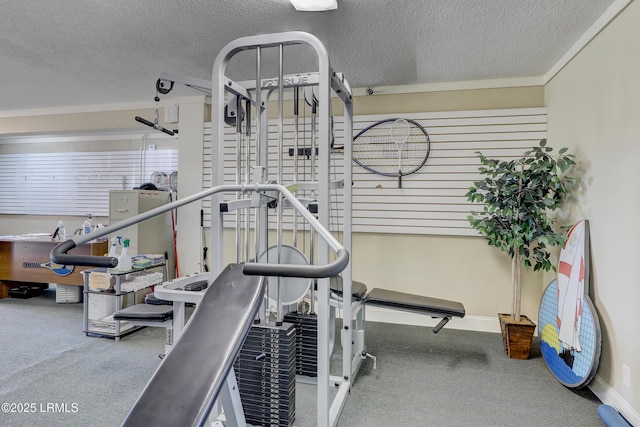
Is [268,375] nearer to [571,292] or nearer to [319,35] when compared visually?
[571,292]

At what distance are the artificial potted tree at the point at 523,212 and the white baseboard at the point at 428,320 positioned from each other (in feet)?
1.77

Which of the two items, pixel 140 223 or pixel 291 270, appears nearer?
pixel 291 270

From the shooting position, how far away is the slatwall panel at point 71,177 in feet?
17.3

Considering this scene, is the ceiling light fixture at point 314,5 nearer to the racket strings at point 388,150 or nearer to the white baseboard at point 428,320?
the racket strings at point 388,150

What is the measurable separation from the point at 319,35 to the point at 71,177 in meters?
4.88

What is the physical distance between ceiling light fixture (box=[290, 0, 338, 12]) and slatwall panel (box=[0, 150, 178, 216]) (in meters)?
3.58

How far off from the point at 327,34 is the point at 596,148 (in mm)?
2099

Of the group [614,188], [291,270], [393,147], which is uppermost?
[393,147]

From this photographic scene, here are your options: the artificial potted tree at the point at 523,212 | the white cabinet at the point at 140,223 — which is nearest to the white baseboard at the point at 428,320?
the artificial potted tree at the point at 523,212

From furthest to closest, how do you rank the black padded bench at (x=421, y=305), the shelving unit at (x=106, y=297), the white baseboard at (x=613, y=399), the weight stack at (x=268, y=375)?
the shelving unit at (x=106, y=297) → the black padded bench at (x=421, y=305) → the white baseboard at (x=613, y=399) → the weight stack at (x=268, y=375)

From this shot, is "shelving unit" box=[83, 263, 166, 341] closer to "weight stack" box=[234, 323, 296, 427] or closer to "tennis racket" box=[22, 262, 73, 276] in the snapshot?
"tennis racket" box=[22, 262, 73, 276]

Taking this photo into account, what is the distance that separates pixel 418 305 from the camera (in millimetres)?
2715

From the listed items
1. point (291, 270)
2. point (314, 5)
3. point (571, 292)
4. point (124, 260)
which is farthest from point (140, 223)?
point (571, 292)

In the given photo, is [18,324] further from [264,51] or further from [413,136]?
[413,136]
